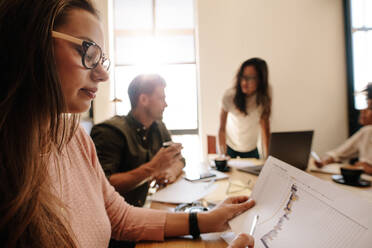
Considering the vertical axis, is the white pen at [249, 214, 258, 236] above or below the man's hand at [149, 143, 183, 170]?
below

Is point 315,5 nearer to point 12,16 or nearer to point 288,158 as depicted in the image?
point 288,158

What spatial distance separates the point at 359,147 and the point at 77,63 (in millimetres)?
2408

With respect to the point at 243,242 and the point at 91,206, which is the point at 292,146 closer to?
the point at 243,242

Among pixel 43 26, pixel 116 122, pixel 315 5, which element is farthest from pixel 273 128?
pixel 43 26

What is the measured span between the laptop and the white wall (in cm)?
198

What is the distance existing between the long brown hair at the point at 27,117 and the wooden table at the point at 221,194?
0.36 m

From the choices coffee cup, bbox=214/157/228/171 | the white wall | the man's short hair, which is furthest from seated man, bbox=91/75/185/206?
the white wall

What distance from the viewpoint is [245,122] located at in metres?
2.38

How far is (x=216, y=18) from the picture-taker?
3.29m

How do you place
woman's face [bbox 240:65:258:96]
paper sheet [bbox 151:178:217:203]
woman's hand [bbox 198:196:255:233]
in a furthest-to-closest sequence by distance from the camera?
woman's face [bbox 240:65:258:96]
paper sheet [bbox 151:178:217:203]
woman's hand [bbox 198:196:255:233]

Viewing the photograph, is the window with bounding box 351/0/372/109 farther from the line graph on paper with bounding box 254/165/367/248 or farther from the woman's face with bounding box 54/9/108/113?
the woman's face with bounding box 54/9/108/113

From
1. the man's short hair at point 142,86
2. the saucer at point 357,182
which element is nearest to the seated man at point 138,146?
the man's short hair at point 142,86

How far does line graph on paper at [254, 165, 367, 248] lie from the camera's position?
0.39m

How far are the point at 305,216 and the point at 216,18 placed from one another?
133 inches
